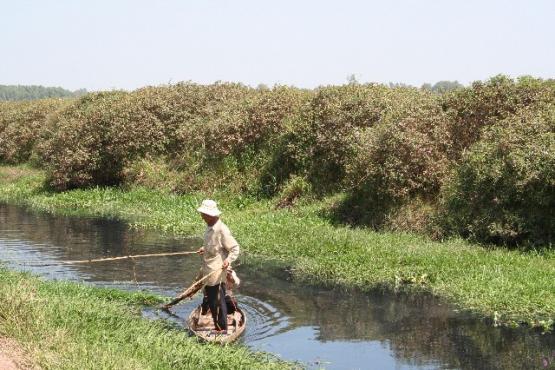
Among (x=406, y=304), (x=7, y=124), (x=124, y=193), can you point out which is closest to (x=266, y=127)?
(x=124, y=193)

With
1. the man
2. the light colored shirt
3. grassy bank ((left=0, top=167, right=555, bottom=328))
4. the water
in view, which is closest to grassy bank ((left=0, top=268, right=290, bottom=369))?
the man

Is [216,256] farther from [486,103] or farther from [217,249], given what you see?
[486,103]

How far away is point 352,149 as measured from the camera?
24297 mm

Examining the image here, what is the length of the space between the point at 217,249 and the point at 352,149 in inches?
505

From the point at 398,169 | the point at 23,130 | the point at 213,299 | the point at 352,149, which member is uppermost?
the point at 352,149

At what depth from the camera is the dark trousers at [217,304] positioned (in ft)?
40.4

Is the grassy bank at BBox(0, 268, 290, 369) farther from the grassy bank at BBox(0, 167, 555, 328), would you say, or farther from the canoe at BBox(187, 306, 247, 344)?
the grassy bank at BBox(0, 167, 555, 328)

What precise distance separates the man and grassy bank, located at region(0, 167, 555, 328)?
175 inches

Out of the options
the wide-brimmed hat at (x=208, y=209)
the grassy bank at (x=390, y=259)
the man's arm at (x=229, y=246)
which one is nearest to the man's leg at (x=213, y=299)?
the man's arm at (x=229, y=246)

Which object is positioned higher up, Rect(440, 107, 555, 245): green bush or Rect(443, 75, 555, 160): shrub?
Rect(443, 75, 555, 160): shrub

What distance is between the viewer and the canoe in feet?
38.9

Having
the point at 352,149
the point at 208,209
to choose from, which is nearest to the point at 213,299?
the point at 208,209

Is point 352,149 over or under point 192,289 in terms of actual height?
over

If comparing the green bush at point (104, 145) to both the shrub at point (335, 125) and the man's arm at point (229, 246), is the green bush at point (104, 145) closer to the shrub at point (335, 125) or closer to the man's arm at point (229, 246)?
the shrub at point (335, 125)
